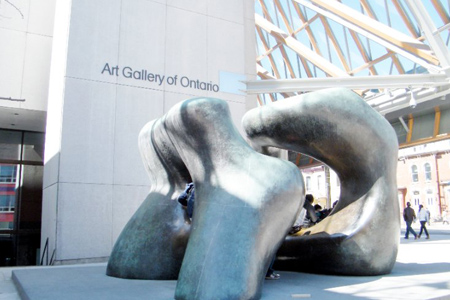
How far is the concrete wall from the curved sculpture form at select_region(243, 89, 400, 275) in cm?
600

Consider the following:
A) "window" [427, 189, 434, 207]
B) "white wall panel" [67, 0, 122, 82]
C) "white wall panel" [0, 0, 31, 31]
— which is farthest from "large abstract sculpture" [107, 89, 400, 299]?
"window" [427, 189, 434, 207]

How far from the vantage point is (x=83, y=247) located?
10773 millimetres

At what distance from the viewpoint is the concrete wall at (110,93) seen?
10961 mm

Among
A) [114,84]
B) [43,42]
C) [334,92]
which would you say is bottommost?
[334,92]

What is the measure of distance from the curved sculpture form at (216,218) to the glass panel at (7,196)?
35.9 ft

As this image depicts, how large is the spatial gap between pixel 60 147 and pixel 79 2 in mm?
4240

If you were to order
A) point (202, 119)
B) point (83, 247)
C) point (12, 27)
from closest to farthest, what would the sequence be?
point (202, 119)
point (83, 247)
point (12, 27)

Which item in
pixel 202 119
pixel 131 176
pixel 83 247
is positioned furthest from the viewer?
pixel 131 176

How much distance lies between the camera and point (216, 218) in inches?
187

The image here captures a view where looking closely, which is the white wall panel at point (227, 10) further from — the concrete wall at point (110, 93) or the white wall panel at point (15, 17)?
the white wall panel at point (15, 17)

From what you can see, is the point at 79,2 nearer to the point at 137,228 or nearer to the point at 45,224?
the point at 45,224

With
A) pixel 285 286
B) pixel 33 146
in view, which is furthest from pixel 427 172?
pixel 285 286

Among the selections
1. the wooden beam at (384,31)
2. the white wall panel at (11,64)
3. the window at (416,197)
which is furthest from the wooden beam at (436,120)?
the window at (416,197)

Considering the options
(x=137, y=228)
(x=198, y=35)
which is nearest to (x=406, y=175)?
(x=198, y=35)
